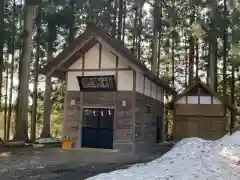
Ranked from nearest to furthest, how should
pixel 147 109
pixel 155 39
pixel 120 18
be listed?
1. pixel 147 109
2. pixel 155 39
3. pixel 120 18

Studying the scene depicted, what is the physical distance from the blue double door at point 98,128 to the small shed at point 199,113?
21.8ft

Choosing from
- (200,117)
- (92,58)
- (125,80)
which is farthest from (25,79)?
(200,117)

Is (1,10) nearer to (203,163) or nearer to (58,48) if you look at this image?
(58,48)

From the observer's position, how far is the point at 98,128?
12.5 m

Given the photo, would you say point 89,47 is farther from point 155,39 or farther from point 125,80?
point 155,39

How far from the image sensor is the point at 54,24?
1769 cm

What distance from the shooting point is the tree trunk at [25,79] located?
48.3 feet

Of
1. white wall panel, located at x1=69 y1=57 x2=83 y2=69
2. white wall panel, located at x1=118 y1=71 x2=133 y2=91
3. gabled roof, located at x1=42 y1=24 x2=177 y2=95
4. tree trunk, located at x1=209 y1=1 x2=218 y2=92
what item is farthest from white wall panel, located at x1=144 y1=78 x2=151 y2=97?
tree trunk, located at x1=209 y1=1 x2=218 y2=92

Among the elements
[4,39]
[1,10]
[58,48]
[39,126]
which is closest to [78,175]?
[4,39]

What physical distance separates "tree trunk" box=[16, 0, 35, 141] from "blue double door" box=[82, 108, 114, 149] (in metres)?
3.64

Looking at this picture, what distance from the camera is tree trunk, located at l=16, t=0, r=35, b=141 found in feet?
48.3

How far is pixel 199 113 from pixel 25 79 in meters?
9.24

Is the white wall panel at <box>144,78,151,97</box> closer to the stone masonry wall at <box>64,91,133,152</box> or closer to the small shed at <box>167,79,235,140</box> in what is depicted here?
the stone masonry wall at <box>64,91,133,152</box>

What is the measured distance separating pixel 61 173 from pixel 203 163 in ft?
9.86
